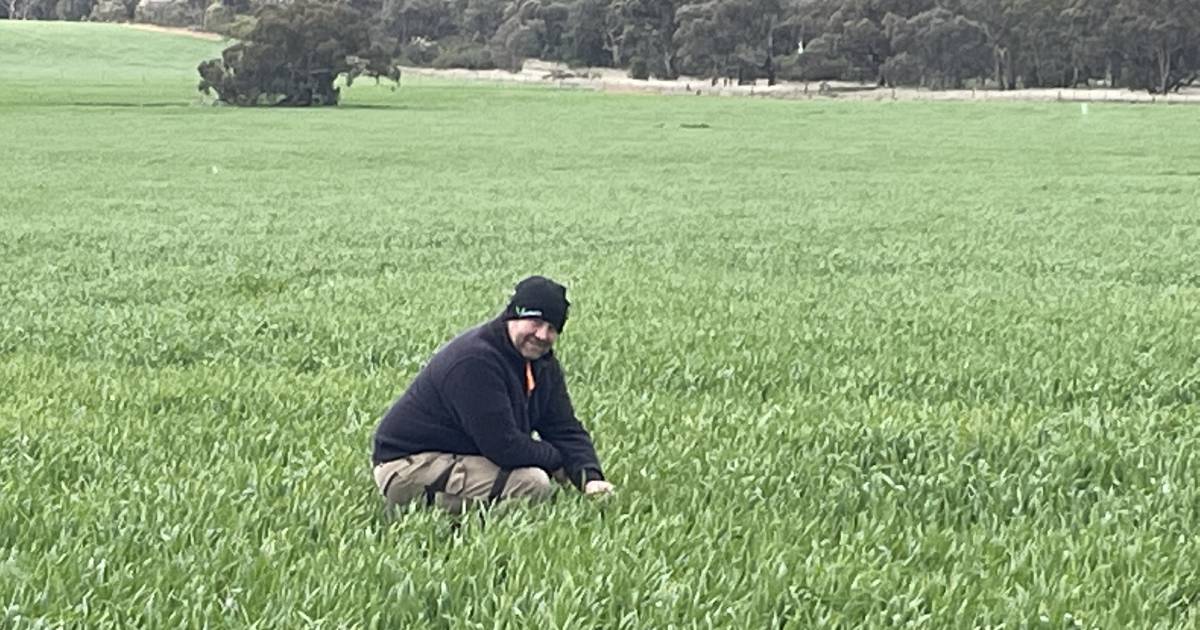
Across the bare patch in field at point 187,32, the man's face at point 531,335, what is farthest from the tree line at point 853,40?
the man's face at point 531,335

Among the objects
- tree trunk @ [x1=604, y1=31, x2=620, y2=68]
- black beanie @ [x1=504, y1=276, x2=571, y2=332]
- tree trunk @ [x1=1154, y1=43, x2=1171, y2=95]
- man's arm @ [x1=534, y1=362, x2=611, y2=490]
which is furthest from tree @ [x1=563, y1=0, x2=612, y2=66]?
black beanie @ [x1=504, y1=276, x2=571, y2=332]

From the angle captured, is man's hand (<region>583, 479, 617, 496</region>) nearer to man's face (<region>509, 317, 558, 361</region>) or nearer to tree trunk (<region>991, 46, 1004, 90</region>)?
man's face (<region>509, 317, 558, 361</region>)

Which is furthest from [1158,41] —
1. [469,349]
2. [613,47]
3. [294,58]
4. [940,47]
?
[469,349]

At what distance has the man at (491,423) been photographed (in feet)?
18.1

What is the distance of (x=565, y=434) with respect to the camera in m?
6.01

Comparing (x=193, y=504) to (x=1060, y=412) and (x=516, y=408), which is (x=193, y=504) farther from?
(x=1060, y=412)

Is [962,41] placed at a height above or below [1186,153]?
above

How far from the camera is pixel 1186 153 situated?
46.7 m

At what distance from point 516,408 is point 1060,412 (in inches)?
139

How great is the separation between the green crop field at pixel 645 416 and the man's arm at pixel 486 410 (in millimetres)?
248

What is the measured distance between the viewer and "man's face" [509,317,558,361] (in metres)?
5.49

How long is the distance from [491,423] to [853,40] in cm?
10256

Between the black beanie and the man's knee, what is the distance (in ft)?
1.96

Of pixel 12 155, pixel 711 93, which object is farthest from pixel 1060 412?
pixel 711 93
